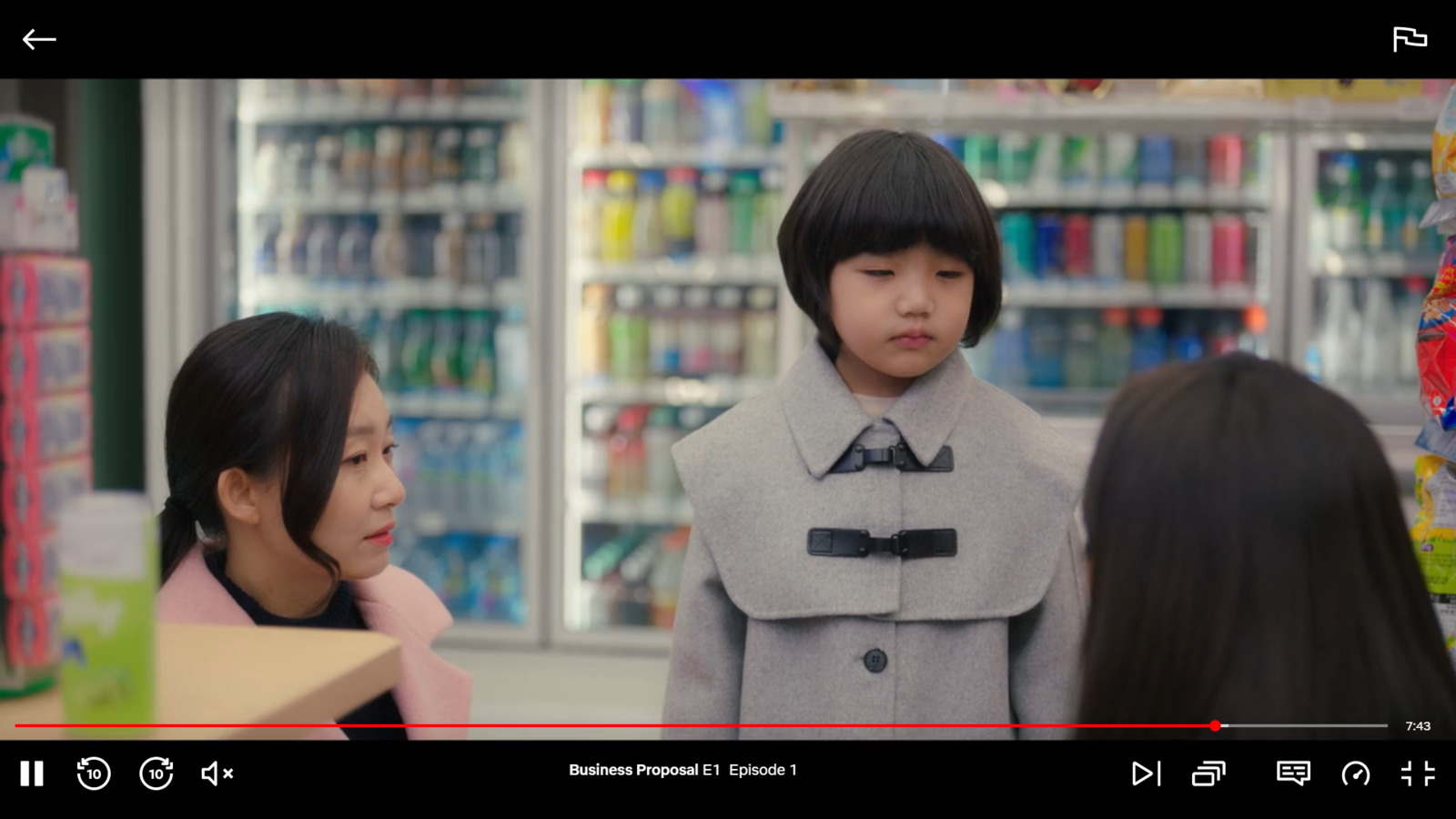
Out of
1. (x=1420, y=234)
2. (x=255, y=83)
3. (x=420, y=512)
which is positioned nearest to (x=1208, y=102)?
(x=1420, y=234)

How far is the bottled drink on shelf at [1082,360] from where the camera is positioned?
3855 millimetres

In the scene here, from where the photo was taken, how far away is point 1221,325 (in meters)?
3.88

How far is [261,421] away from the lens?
1352mm

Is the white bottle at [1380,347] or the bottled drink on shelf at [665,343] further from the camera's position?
the bottled drink on shelf at [665,343]

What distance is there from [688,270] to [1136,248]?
145cm

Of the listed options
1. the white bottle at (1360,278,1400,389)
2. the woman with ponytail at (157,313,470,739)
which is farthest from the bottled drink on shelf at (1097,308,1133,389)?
the woman with ponytail at (157,313,470,739)

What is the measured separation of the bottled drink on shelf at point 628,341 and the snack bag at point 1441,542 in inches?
119

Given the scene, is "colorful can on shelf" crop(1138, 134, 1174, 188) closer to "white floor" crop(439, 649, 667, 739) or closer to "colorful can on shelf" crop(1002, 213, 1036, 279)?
"colorful can on shelf" crop(1002, 213, 1036, 279)
